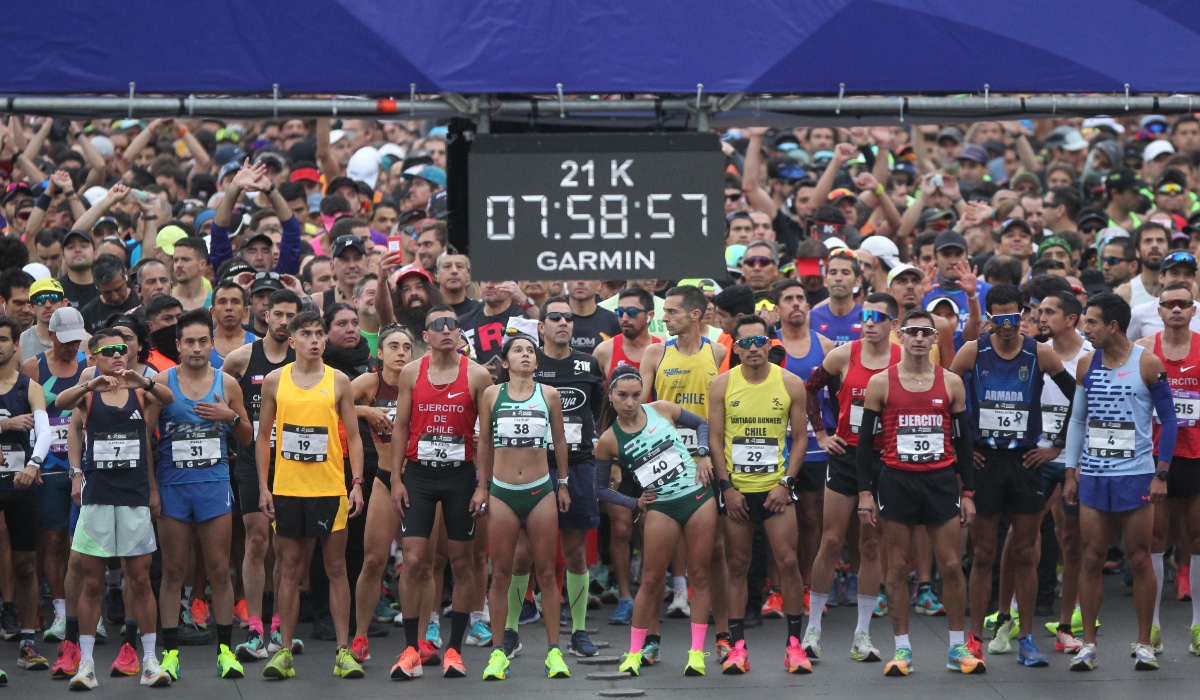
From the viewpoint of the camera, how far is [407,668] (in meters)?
10.2

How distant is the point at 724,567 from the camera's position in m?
10.6

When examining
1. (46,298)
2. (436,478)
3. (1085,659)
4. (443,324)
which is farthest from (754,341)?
(46,298)

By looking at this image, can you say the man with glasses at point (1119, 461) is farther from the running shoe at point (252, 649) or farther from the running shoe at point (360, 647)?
the running shoe at point (252, 649)

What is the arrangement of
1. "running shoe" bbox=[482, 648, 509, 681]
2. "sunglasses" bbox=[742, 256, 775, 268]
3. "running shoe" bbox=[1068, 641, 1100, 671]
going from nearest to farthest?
"running shoe" bbox=[482, 648, 509, 681]
"running shoe" bbox=[1068, 641, 1100, 671]
"sunglasses" bbox=[742, 256, 775, 268]

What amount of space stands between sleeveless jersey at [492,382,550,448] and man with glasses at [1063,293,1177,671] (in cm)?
337

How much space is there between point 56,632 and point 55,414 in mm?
1468

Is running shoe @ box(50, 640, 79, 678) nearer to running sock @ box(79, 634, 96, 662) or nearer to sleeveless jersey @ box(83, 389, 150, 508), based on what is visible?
running sock @ box(79, 634, 96, 662)

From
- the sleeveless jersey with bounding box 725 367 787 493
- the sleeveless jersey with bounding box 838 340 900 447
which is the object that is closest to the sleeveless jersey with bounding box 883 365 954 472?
the sleeveless jersey with bounding box 838 340 900 447

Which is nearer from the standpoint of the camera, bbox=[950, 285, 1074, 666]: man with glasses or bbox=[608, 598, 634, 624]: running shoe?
bbox=[950, 285, 1074, 666]: man with glasses

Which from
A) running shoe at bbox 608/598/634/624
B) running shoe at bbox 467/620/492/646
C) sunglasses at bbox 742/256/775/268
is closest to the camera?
running shoe at bbox 467/620/492/646

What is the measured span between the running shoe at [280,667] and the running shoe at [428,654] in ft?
2.75

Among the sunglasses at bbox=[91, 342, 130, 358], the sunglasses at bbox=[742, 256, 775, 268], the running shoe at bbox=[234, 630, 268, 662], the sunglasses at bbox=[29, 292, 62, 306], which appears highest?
the sunglasses at bbox=[742, 256, 775, 268]

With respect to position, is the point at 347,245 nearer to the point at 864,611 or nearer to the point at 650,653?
the point at 650,653

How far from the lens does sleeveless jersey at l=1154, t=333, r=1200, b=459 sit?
35.6 feet
